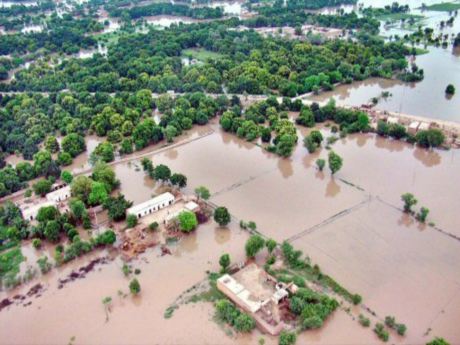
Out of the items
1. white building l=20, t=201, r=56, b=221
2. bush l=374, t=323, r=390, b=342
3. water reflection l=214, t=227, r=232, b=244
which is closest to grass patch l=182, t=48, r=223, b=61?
white building l=20, t=201, r=56, b=221

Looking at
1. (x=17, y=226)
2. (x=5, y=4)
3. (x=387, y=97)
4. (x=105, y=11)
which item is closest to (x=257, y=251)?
(x=17, y=226)

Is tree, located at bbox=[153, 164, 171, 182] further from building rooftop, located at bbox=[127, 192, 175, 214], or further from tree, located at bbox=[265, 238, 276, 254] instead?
tree, located at bbox=[265, 238, 276, 254]

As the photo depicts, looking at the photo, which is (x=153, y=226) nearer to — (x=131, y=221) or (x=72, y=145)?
(x=131, y=221)

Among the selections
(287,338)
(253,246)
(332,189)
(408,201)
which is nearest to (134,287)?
(253,246)

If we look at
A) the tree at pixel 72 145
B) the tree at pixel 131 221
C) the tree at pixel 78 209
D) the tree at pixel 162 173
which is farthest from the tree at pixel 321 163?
the tree at pixel 72 145

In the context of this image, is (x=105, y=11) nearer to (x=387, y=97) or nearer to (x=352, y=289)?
(x=387, y=97)
